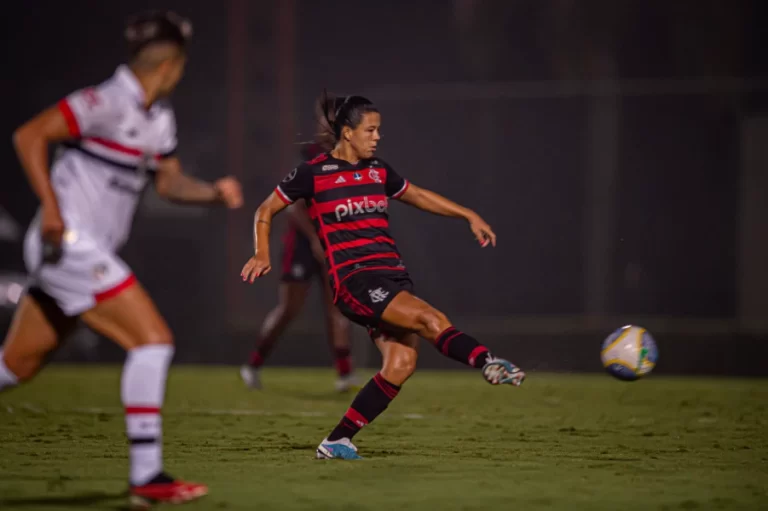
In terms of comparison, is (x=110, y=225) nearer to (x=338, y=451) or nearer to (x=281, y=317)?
(x=338, y=451)

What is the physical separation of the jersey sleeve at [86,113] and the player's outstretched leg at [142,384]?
649mm

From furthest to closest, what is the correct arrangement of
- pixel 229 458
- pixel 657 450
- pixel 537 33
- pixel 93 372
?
1. pixel 537 33
2. pixel 93 372
3. pixel 657 450
4. pixel 229 458

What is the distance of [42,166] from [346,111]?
219 cm

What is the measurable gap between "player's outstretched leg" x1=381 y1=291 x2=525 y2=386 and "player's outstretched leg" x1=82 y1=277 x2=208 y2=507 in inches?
63.3

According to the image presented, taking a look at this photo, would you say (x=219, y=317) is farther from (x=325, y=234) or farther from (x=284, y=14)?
(x=325, y=234)

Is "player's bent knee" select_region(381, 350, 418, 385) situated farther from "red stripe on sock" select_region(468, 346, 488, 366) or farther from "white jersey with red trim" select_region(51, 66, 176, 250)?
"white jersey with red trim" select_region(51, 66, 176, 250)

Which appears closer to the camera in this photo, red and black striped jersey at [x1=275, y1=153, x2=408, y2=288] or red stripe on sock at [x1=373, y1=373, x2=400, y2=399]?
red stripe on sock at [x1=373, y1=373, x2=400, y2=399]

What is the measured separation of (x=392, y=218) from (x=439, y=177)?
842 millimetres

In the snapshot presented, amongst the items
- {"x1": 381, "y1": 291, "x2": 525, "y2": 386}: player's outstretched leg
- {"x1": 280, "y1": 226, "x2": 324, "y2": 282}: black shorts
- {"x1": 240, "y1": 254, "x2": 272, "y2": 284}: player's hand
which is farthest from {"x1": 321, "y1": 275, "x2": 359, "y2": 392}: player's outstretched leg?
{"x1": 240, "y1": 254, "x2": 272, "y2": 284}: player's hand

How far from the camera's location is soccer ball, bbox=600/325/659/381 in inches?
272

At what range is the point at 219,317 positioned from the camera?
1497 cm

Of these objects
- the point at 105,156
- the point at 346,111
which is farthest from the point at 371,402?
the point at 105,156

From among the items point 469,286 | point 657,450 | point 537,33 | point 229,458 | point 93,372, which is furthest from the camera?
point 537,33

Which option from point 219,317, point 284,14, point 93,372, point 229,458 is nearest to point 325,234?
point 229,458
